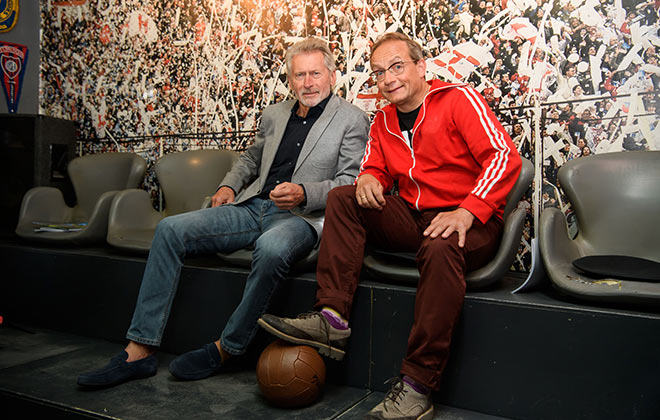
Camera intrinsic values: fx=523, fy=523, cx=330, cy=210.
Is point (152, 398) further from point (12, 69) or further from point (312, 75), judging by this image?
point (12, 69)

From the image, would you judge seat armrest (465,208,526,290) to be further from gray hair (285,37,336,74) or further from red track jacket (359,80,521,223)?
gray hair (285,37,336,74)

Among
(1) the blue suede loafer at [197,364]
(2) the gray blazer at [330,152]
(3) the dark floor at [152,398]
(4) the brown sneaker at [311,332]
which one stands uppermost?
(2) the gray blazer at [330,152]

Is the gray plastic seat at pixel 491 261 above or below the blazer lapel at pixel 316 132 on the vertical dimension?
below

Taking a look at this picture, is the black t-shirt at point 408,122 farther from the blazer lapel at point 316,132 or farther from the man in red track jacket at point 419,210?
the blazer lapel at point 316,132

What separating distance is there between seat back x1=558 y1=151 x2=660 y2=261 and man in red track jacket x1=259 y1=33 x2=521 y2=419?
44 cm

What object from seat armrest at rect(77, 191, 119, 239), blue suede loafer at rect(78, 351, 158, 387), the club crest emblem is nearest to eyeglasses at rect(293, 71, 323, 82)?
seat armrest at rect(77, 191, 119, 239)

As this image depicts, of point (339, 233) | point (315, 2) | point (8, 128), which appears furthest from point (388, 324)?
point (8, 128)

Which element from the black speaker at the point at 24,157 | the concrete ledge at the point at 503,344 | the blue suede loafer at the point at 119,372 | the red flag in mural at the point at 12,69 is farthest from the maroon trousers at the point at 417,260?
the red flag in mural at the point at 12,69

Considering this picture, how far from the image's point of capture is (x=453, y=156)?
2.12 m

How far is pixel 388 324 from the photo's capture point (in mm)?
2012

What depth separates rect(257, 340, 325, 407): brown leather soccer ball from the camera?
5.91 feet

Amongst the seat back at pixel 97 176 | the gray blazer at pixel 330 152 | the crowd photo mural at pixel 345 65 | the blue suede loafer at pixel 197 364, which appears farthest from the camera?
the seat back at pixel 97 176

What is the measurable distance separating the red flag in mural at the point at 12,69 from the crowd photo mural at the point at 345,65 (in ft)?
0.52

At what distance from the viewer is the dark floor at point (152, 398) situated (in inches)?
72.7
